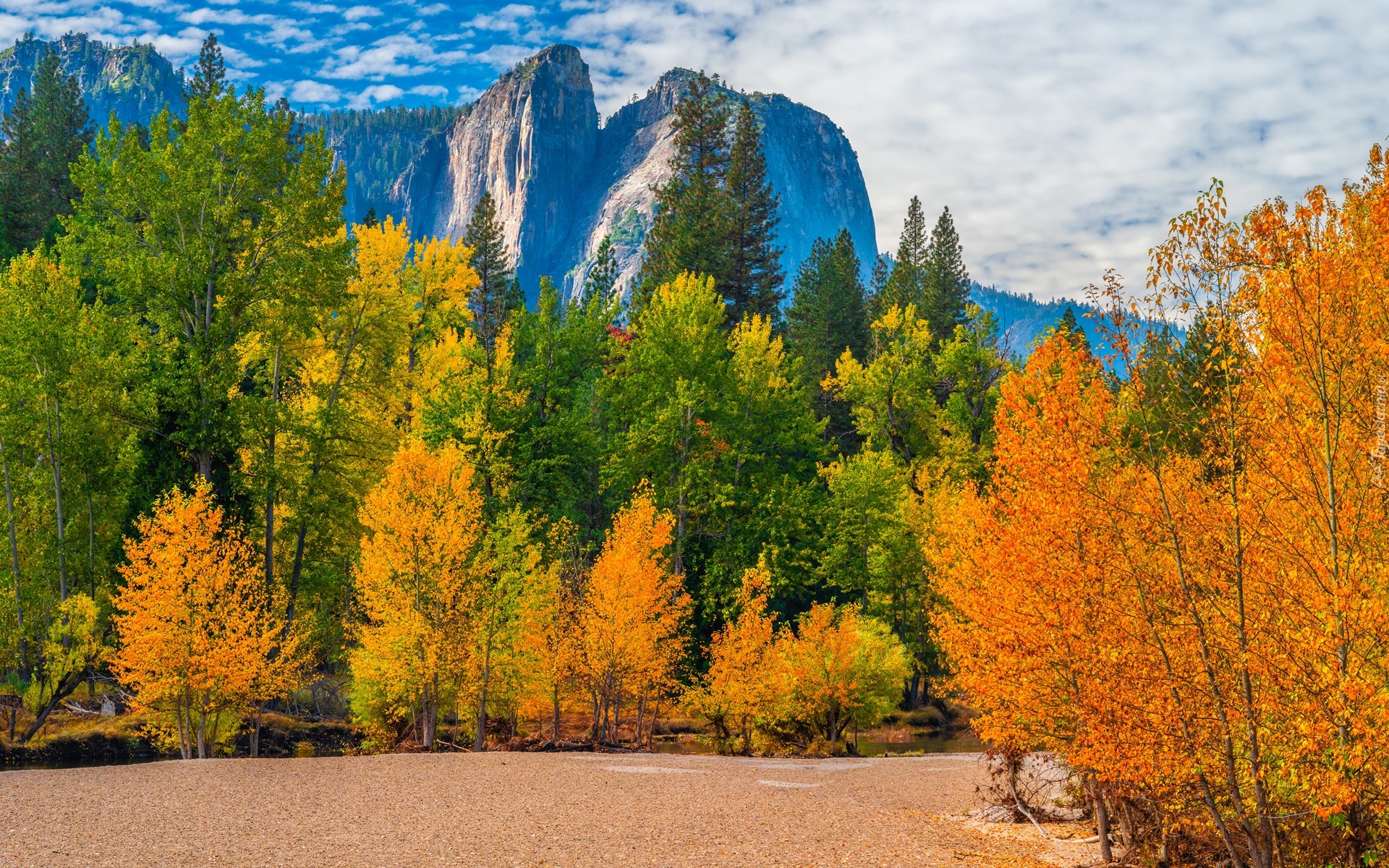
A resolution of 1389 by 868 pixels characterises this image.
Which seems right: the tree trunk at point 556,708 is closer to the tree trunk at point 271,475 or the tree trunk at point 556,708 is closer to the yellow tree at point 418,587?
the yellow tree at point 418,587

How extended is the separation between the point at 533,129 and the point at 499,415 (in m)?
177

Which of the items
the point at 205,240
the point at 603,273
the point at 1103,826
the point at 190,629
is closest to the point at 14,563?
the point at 190,629

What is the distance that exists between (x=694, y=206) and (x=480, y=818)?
1673 inches

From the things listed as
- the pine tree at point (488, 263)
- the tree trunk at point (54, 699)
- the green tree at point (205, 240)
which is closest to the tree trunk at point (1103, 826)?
the green tree at point (205, 240)

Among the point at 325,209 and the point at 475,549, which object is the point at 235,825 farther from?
the point at 325,209

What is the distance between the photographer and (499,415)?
32.0 m

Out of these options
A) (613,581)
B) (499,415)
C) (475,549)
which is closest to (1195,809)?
(613,581)

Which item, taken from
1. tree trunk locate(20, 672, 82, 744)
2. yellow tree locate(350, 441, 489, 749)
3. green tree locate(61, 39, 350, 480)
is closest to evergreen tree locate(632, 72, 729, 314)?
green tree locate(61, 39, 350, 480)

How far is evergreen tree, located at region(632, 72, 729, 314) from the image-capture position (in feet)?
163

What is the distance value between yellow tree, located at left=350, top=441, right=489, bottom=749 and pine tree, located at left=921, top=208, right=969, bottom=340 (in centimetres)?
3902

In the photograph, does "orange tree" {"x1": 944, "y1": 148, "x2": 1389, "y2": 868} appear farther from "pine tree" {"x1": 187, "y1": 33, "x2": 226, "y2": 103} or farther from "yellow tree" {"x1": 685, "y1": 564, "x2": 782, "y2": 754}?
"pine tree" {"x1": 187, "y1": 33, "x2": 226, "y2": 103}

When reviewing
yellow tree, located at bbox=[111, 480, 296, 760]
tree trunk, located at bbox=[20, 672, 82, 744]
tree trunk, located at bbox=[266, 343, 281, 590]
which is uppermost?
tree trunk, located at bbox=[266, 343, 281, 590]

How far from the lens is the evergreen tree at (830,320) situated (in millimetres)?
53938

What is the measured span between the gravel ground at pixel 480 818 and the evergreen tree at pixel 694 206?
109ft
